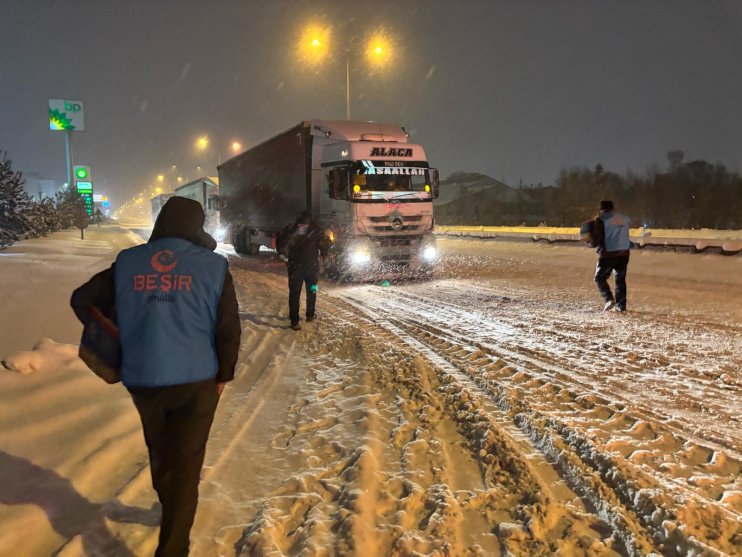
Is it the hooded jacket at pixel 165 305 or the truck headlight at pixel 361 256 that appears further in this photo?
the truck headlight at pixel 361 256

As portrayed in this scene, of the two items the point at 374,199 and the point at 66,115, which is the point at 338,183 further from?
the point at 66,115

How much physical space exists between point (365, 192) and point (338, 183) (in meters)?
0.79

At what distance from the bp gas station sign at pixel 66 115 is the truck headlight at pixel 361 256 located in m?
68.0

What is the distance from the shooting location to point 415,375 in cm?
554

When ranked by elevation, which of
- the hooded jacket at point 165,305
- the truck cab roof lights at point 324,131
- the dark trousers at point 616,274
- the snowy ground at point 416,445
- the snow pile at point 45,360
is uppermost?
the truck cab roof lights at point 324,131

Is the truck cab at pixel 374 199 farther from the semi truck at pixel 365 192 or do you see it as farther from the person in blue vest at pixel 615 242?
the person in blue vest at pixel 615 242

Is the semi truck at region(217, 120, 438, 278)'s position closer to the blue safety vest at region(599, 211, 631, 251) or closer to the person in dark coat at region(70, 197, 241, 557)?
the blue safety vest at region(599, 211, 631, 251)

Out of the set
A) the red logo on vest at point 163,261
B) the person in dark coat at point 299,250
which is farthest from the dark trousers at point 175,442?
the person in dark coat at point 299,250

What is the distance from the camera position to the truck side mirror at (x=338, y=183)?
1275cm

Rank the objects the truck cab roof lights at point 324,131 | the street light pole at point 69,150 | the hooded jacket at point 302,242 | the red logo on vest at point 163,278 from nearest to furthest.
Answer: the red logo on vest at point 163,278, the hooded jacket at point 302,242, the truck cab roof lights at point 324,131, the street light pole at point 69,150

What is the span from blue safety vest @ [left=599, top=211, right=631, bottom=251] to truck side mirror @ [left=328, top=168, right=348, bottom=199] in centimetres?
609

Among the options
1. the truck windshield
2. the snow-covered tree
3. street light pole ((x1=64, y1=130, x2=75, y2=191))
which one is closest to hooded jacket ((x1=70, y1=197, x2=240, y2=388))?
the truck windshield

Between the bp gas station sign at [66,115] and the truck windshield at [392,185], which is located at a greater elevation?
the bp gas station sign at [66,115]

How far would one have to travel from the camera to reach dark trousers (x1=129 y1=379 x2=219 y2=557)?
2.36 metres
